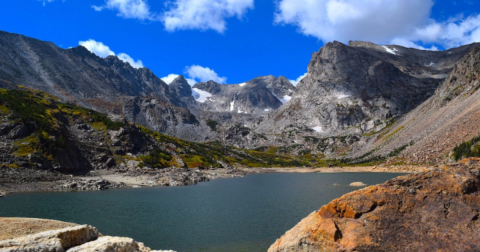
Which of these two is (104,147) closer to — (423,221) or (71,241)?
(71,241)

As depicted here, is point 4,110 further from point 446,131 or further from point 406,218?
point 446,131

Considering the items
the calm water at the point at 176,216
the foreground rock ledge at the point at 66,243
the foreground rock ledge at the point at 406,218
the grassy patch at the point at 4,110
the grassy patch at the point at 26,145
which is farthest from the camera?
the grassy patch at the point at 4,110

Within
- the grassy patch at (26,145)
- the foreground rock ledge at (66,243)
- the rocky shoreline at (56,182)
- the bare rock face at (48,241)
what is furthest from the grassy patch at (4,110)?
the bare rock face at (48,241)

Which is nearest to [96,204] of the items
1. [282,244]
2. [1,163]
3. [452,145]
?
[1,163]

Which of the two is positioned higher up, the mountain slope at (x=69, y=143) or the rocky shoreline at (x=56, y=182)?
the mountain slope at (x=69, y=143)

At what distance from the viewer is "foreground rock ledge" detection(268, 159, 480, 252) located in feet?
47.0

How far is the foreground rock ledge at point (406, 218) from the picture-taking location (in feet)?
47.0

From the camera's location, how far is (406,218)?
15.5m

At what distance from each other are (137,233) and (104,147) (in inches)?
4723

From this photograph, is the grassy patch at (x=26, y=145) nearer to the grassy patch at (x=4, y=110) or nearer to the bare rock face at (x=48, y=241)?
the grassy patch at (x=4, y=110)

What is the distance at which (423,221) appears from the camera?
1512cm

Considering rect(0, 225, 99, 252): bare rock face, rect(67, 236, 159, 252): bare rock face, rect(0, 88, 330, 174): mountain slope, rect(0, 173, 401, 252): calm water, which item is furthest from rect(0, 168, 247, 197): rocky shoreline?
rect(67, 236, 159, 252): bare rock face

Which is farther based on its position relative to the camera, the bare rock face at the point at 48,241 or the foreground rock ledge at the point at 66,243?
the foreground rock ledge at the point at 66,243

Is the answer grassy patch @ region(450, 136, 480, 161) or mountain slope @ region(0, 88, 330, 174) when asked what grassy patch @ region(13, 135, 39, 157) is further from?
grassy patch @ region(450, 136, 480, 161)
